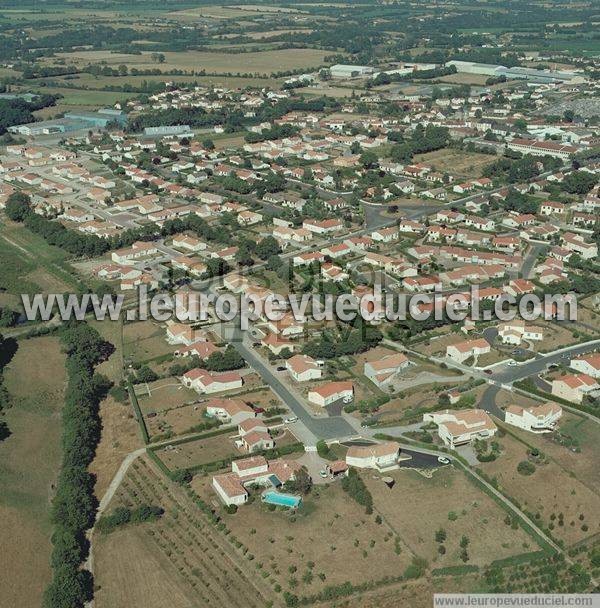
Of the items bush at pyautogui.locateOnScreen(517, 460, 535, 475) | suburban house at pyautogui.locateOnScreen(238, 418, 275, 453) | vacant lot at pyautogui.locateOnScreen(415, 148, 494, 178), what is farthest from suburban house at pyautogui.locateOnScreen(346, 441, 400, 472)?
vacant lot at pyautogui.locateOnScreen(415, 148, 494, 178)

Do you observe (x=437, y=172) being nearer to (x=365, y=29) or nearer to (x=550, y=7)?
(x=365, y=29)

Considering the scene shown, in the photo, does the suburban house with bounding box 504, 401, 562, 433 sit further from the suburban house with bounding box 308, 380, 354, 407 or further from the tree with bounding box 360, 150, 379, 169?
the tree with bounding box 360, 150, 379, 169

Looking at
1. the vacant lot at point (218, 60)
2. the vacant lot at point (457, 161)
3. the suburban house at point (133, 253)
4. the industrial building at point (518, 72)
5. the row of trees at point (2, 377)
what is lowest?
the vacant lot at point (218, 60)

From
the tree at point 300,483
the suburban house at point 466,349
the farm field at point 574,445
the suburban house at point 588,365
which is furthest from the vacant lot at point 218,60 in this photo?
the tree at point 300,483

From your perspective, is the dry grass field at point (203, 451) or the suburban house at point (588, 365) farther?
the suburban house at point (588, 365)

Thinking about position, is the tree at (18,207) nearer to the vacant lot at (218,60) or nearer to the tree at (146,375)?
the tree at (146,375)

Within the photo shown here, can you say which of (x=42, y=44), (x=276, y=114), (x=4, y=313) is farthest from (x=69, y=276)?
(x=42, y=44)
